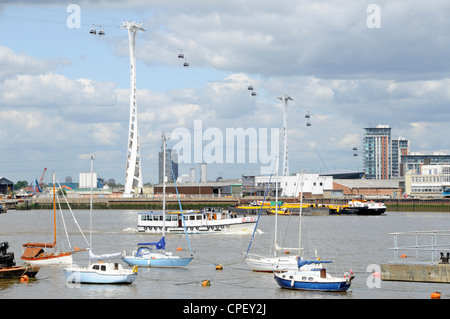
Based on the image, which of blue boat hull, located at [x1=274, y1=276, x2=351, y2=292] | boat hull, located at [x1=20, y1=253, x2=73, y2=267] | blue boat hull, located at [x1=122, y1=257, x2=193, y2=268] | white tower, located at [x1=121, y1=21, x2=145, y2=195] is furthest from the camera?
white tower, located at [x1=121, y1=21, x2=145, y2=195]

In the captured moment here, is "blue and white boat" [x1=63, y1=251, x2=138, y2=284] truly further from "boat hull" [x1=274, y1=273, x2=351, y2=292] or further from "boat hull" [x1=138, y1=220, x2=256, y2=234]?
"boat hull" [x1=138, y1=220, x2=256, y2=234]

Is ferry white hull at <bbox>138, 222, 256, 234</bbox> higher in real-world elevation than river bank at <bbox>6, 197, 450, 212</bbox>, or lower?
lower

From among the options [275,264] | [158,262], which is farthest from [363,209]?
[275,264]

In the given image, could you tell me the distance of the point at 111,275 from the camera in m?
39.0

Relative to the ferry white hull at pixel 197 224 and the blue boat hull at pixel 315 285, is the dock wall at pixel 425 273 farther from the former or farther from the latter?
the ferry white hull at pixel 197 224

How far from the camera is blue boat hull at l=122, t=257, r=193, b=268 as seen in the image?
150 feet

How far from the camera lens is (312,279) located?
36.4 meters

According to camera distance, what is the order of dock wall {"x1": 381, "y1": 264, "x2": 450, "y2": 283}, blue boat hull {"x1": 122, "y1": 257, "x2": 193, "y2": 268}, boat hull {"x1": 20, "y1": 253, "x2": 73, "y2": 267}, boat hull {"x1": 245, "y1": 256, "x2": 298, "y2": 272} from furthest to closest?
1. boat hull {"x1": 20, "y1": 253, "x2": 73, "y2": 267}
2. blue boat hull {"x1": 122, "y1": 257, "x2": 193, "y2": 268}
3. boat hull {"x1": 245, "y1": 256, "x2": 298, "y2": 272}
4. dock wall {"x1": 381, "y1": 264, "x2": 450, "y2": 283}

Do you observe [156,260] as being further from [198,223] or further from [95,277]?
[198,223]

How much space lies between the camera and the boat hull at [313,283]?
1405 inches

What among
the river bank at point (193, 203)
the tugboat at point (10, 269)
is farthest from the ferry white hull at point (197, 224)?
the river bank at point (193, 203)

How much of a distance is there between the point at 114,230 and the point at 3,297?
145ft

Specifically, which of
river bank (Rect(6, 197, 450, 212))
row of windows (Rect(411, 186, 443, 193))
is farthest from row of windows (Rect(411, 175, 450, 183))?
river bank (Rect(6, 197, 450, 212))
